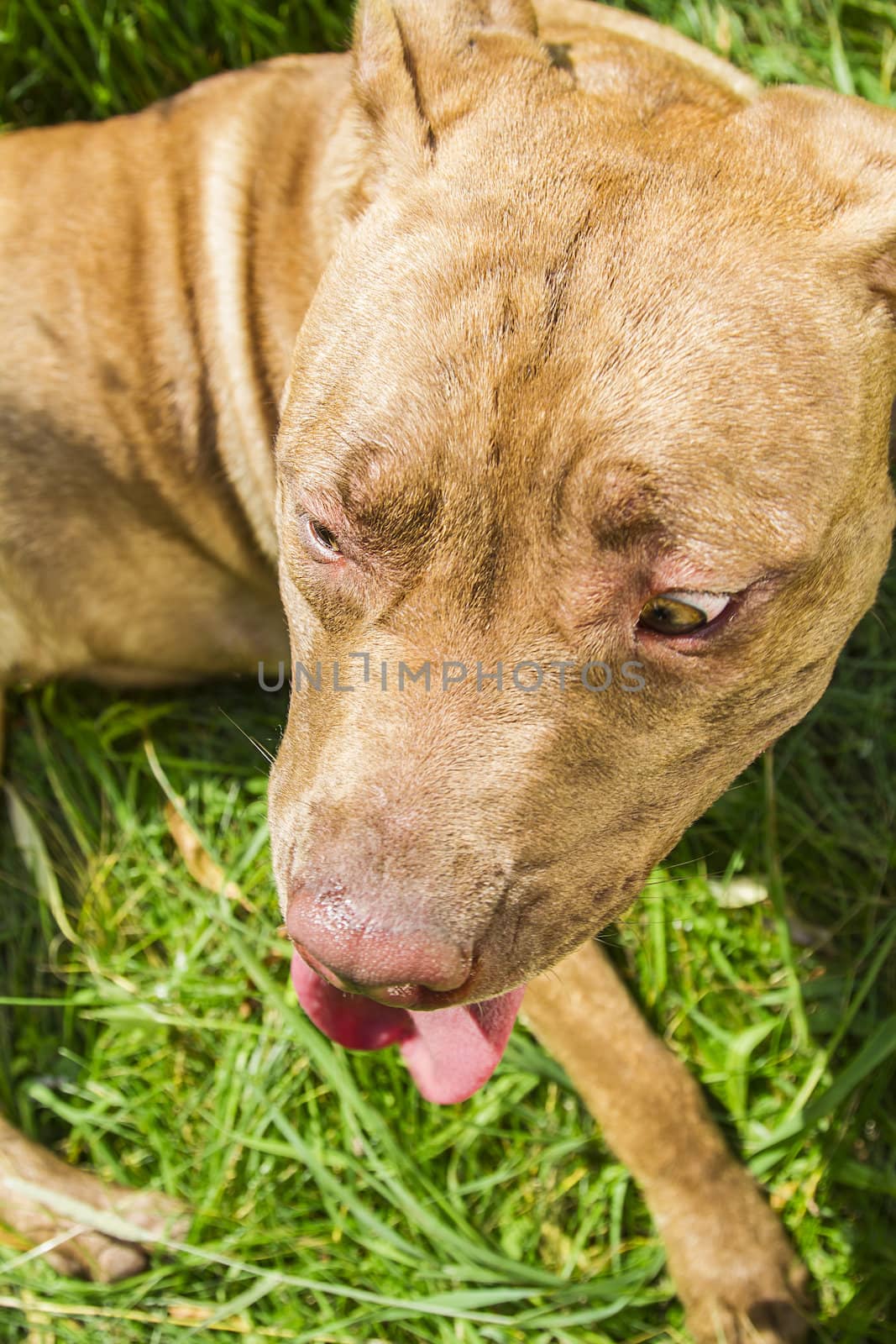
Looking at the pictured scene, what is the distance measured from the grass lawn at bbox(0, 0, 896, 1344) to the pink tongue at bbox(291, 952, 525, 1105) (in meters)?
0.55

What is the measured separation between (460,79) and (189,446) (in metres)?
1.26

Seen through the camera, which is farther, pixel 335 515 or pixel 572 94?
pixel 572 94

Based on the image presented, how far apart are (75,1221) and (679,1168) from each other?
5.63 feet

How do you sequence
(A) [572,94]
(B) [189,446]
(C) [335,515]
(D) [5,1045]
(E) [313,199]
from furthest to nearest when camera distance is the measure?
1. (D) [5,1045]
2. (B) [189,446]
3. (E) [313,199]
4. (A) [572,94]
5. (C) [335,515]

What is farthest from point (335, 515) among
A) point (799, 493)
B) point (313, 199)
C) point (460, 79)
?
point (313, 199)

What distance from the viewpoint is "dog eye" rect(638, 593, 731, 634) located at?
1983 mm

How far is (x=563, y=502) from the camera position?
77.7 inches

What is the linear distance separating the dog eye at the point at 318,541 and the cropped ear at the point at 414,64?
769 millimetres

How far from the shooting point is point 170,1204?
3424mm

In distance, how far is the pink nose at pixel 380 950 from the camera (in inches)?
77.0

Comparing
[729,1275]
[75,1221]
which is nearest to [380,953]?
[729,1275]

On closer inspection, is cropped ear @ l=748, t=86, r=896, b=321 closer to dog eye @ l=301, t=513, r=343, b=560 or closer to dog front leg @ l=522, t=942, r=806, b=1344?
dog eye @ l=301, t=513, r=343, b=560

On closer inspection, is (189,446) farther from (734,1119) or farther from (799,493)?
(734,1119)
